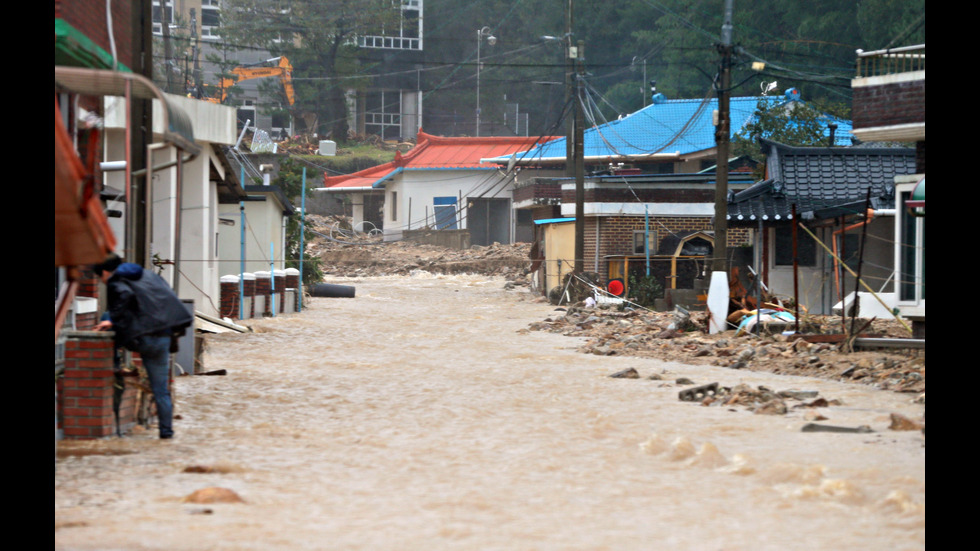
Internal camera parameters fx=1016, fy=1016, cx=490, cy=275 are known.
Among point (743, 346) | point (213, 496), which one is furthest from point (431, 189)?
point (213, 496)

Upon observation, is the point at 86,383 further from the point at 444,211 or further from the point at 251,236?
the point at 444,211

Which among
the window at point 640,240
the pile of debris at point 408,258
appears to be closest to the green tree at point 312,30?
the pile of debris at point 408,258

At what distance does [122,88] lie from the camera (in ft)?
25.7

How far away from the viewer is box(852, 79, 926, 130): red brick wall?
1401 centimetres

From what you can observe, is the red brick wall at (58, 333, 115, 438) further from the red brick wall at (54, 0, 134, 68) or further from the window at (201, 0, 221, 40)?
the window at (201, 0, 221, 40)

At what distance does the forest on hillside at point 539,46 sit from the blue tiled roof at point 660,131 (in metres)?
1.79

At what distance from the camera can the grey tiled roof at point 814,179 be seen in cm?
2280

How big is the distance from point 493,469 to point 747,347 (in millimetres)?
9318

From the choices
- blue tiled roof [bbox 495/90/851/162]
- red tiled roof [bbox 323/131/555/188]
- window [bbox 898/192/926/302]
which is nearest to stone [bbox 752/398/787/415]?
window [bbox 898/192/926/302]

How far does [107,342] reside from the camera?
8164 millimetres

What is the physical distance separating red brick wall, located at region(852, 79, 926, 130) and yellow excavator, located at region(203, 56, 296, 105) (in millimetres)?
46080

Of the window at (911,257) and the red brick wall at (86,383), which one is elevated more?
the window at (911,257)

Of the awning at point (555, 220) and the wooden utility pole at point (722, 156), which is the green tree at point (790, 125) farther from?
the wooden utility pole at point (722, 156)
